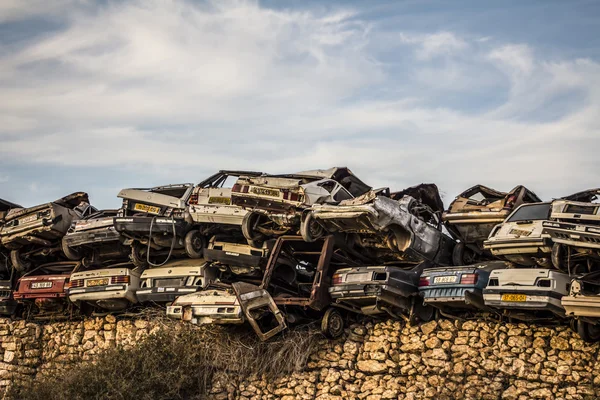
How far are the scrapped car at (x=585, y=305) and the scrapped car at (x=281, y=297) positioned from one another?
4300 mm

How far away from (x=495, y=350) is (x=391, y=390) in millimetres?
1830

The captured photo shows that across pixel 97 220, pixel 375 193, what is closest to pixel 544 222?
pixel 375 193

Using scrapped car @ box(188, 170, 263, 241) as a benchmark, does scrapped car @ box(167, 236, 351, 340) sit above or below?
below

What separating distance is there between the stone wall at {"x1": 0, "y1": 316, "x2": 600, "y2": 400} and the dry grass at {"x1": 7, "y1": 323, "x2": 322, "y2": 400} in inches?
10.0

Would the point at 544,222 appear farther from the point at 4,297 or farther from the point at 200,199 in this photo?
the point at 4,297

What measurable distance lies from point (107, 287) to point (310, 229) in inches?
193

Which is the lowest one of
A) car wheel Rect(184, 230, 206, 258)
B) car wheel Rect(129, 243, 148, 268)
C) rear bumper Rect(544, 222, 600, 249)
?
car wheel Rect(129, 243, 148, 268)

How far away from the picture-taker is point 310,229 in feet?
52.3

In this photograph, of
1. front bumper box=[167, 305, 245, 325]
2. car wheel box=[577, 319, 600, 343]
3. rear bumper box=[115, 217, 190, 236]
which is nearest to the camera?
car wheel box=[577, 319, 600, 343]

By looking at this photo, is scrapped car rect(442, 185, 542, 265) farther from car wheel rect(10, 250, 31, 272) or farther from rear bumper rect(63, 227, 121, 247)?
car wheel rect(10, 250, 31, 272)

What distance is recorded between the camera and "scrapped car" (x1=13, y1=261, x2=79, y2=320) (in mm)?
19594

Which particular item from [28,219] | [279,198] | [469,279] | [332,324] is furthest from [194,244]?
[469,279]

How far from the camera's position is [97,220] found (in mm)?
18734

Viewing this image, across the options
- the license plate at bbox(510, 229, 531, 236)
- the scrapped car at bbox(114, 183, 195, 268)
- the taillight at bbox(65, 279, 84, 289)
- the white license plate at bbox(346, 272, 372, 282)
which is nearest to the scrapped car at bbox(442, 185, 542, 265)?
the license plate at bbox(510, 229, 531, 236)
